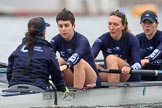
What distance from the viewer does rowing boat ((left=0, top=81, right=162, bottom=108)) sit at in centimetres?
695

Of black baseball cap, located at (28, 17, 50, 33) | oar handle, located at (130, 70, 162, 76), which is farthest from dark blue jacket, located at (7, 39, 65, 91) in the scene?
oar handle, located at (130, 70, 162, 76)

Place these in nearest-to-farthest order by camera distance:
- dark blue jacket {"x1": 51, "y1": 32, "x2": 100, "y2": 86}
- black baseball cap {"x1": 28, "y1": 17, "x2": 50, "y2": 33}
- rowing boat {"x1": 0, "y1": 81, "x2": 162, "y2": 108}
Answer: black baseball cap {"x1": 28, "y1": 17, "x2": 50, "y2": 33}, rowing boat {"x1": 0, "y1": 81, "x2": 162, "y2": 108}, dark blue jacket {"x1": 51, "y1": 32, "x2": 100, "y2": 86}

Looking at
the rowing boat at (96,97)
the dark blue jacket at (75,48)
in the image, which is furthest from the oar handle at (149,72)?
the dark blue jacket at (75,48)

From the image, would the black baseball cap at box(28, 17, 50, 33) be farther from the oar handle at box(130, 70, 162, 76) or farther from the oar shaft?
the oar handle at box(130, 70, 162, 76)

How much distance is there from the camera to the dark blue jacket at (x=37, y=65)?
6848 mm

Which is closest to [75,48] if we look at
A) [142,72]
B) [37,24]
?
[142,72]

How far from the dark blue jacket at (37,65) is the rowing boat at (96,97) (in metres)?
0.15

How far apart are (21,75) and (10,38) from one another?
16.4 meters

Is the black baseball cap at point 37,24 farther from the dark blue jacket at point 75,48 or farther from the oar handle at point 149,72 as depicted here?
the oar handle at point 149,72

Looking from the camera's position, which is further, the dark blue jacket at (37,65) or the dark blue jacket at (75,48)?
the dark blue jacket at (75,48)

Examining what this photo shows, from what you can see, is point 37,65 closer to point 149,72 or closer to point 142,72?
point 142,72

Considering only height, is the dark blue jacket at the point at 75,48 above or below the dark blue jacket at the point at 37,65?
above

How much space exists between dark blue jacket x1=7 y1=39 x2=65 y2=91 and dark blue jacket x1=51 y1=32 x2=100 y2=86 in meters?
0.58

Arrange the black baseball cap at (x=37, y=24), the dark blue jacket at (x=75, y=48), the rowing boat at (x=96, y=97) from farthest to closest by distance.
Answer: the dark blue jacket at (x=75, y=48), the rowing boat at (x=96, y=97), the black baseball cap at (x=37, y=24)
